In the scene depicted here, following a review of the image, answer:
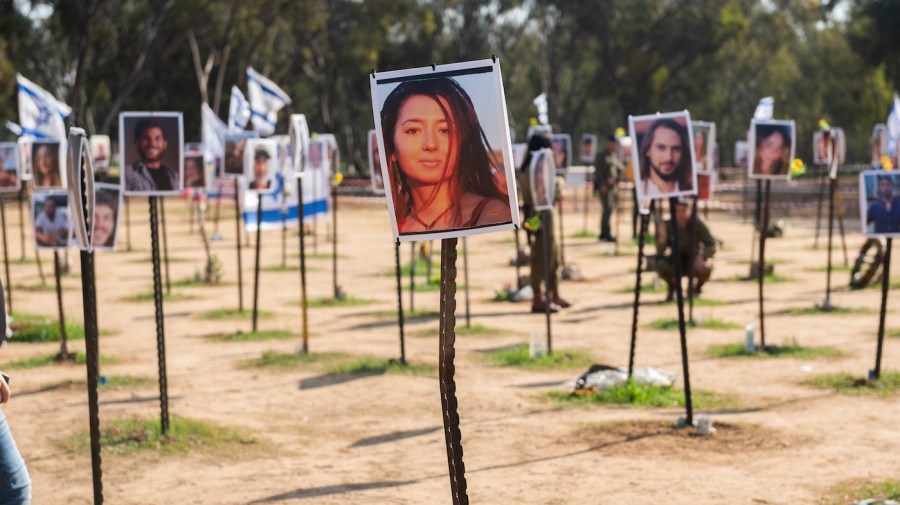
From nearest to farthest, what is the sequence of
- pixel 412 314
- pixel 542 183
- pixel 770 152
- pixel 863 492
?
pixel 863 492
pixel 542 183
pixel 770 152
pixel 412 314

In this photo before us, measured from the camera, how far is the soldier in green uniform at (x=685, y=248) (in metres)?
16.2

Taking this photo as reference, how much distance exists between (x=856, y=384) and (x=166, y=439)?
561 cm

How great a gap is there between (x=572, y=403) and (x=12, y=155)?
10.3 m

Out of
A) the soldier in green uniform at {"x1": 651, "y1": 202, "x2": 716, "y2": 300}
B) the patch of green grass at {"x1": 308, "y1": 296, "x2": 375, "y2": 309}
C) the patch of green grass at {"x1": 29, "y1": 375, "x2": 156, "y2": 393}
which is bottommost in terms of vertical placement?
the patch of green grass at {"x1": 29, "y1": 375, "x2": 156, "y2": 393}

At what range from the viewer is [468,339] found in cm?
1421

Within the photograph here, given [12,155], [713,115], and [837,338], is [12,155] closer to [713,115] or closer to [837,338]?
[837,338]

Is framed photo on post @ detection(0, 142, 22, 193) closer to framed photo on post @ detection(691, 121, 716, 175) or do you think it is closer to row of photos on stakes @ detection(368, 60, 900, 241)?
framed photo on post @ detection(691, 121, 716, 175)

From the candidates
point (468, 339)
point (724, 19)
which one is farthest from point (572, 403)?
point (724, 19)

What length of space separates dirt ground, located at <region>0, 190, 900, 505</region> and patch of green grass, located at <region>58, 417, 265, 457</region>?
17 cm

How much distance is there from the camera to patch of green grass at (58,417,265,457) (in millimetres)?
9219

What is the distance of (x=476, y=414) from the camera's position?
10.3 m

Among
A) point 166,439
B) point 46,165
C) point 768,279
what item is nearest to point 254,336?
point 46,165

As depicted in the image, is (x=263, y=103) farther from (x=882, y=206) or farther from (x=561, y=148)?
(x=882, y=206)

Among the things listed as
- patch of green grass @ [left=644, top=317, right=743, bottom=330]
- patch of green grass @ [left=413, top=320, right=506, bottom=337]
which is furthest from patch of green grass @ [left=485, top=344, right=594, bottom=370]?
patch of green grass @ [left=644, top=317, right=743, bottom=330]
